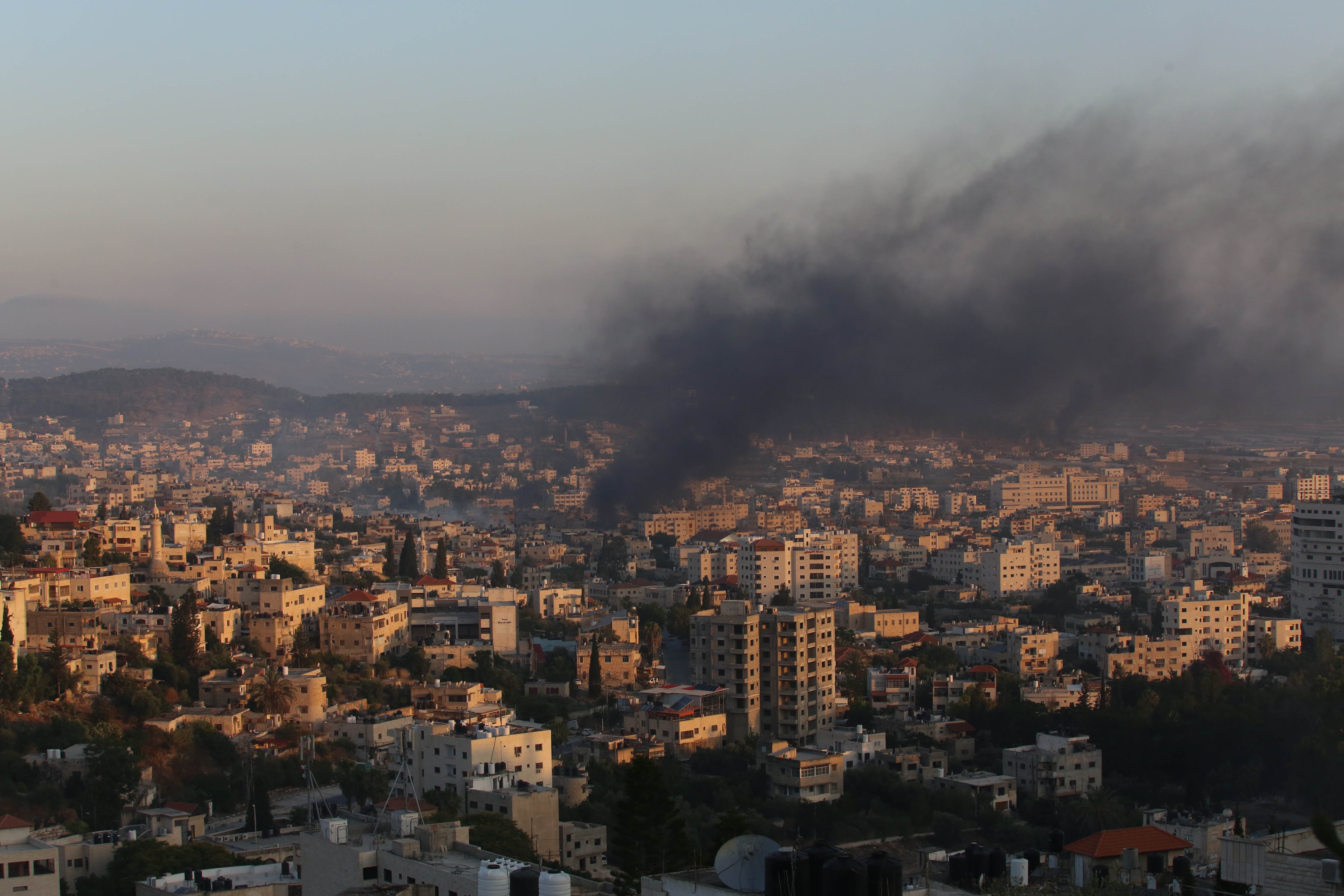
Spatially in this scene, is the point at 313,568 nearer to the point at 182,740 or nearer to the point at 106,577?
the point at 106,577

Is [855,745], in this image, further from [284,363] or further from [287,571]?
[284,363]

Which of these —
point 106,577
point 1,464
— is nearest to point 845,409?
point 1,464

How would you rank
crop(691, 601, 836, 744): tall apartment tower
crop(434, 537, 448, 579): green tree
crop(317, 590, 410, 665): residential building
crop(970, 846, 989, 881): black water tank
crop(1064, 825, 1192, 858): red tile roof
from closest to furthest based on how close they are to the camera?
crop(970, 846, 989, 881): black water tank
crop(1064, 825, 1192, 858): red tile roof
crop(691, 601, 836, 744): tall apartment tower
crop(317, 590, 410, 665): residential building
crop(434, 537, 448, 579): green tree

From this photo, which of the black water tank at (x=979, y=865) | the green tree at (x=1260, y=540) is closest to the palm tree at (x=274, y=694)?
the black water tank at (x=979, y=865)

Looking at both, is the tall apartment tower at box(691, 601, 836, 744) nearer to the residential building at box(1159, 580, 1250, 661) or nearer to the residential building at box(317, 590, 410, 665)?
the residential building at box(317, 590, 410, 665)

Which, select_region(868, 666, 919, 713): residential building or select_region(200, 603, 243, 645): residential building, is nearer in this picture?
select_region(200, 603, 243, 645): residential building

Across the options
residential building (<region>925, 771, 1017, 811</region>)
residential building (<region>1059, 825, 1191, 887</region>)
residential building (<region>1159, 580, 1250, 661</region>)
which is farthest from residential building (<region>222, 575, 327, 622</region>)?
residential building (<region>1159, 580, 1250, 661</region>)
